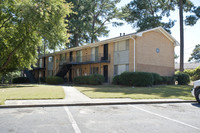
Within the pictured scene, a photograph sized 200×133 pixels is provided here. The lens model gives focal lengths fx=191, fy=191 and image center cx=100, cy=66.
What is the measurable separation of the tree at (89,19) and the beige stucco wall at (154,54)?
57.9 feet

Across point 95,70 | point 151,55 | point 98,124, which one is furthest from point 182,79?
→ point 98,124

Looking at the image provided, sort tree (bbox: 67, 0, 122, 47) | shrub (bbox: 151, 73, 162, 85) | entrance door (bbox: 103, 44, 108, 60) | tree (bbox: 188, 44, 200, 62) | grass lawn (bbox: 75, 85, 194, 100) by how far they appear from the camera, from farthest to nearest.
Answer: tree (bbox: 188, 44, 200, 62) < tree (bbox: 67, 0, 122, 47) < entrance door (bbox: 103, 44, 108, 60) < shrub (bbox: 151, 73, 162, 85) < grass lawn (bbox: 75, 85, 194, 100)

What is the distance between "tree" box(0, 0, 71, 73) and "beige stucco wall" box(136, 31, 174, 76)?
9100mm

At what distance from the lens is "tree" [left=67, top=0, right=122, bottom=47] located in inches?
1516

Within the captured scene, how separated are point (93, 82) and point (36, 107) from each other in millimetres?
14815

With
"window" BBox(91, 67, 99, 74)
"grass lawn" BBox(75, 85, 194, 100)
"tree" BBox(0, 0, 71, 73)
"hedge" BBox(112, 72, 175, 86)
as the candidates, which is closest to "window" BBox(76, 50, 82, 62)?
"window" BBox(91, 67, 99, 74)

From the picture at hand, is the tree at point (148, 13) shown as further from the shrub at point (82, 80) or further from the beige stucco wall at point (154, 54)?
the shrub at point (82, 80)

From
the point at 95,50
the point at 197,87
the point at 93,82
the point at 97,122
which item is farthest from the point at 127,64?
the point at 97,122

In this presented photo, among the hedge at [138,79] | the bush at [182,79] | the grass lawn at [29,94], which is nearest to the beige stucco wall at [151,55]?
the bush at [182,79]

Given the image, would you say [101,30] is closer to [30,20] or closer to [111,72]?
[111,72]

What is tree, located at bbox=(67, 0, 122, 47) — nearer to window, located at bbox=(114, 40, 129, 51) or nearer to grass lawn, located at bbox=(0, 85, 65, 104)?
window, located at bbox=(114, 40, 129, 51)

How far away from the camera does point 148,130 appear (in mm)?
4898

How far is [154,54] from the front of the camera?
2427 cm

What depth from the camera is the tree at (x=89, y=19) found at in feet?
126
